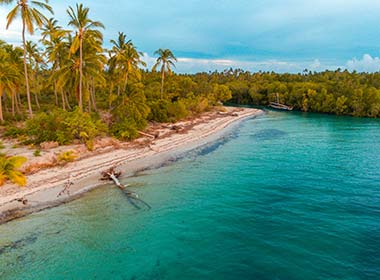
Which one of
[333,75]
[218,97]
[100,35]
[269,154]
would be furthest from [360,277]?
[333,75]

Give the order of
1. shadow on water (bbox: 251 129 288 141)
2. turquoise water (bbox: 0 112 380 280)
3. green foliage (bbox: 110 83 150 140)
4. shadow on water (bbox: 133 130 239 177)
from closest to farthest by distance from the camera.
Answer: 1. turquoise water (bbox: 0 112 380 280)
2. shadow on water (bbox: 133 130 239 177)
3. green foliage (bbox: 110 83 150 140)
4. shadow on water (bbox: 251 129 288 141)

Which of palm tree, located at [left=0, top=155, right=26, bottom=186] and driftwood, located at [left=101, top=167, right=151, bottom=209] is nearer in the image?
driftwood, located at [left=101, top=167, right=151, bottom=209]

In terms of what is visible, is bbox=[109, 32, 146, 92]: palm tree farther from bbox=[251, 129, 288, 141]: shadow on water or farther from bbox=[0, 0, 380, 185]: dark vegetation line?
bbox=[251, 129, 288, 141]: shadow on water

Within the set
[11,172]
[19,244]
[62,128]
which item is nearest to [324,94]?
[62,128]

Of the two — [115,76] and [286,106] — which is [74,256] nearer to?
[115,76]

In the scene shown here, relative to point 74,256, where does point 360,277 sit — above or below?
above

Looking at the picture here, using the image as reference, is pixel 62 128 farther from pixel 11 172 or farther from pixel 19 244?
pixel 19 244

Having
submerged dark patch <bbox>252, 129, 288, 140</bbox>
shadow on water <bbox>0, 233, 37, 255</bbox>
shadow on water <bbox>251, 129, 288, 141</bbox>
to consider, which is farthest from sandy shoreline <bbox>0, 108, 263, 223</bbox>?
submerged dark patch <bbox>252, 129, 288, 140</bbox>
